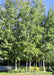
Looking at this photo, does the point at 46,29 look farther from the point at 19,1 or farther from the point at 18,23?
the point at 19,1

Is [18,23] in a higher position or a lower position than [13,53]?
higher

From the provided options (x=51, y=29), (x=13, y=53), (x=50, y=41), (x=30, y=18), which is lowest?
(x=13, y=53)

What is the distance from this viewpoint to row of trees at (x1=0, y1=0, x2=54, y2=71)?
16.8m

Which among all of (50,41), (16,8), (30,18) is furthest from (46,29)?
(16,8)

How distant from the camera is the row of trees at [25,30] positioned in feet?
55.0

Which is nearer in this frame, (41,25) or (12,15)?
(12,15)

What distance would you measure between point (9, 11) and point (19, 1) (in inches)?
89.5

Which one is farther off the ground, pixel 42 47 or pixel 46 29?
pixel 46 29

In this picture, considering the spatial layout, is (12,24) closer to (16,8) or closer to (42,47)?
(16,8)

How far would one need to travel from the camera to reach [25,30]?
1655 centimetres

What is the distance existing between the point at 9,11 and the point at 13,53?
21.2 feet

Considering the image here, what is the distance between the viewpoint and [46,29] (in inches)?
735

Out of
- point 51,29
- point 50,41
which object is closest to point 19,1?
point 51,29

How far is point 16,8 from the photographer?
18000mm
